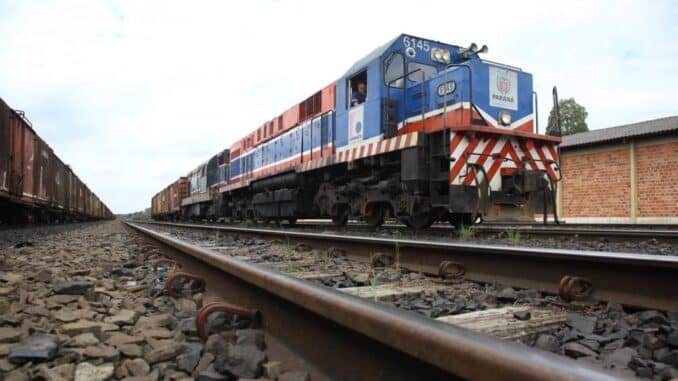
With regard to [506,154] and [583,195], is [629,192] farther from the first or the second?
[506,154]

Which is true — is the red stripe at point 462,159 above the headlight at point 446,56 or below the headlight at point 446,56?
below

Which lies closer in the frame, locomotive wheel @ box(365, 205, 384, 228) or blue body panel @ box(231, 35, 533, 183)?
blue body panel @ box(231, 35, 533, 183)

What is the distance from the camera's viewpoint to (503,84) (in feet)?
22.4

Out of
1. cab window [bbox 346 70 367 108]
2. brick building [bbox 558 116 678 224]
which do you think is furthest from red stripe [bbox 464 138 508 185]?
brick building [bbox 558 116 678 224]

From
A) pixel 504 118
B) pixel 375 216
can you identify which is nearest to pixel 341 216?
pixel 375 216

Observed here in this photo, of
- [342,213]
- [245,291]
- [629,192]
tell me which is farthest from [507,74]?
[629,192]

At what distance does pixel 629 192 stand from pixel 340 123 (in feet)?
32.4

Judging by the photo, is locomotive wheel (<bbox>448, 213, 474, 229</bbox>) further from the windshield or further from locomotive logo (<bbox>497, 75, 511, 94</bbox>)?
the windshield

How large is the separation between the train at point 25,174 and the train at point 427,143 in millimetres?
5912

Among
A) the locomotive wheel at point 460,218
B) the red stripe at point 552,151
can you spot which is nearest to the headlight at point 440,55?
the red stripe at point 552,151

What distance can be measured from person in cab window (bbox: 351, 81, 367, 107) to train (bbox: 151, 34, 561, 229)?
17 mm

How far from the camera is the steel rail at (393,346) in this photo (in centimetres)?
81

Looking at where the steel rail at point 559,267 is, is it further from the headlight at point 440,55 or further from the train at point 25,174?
the train at point 25,174

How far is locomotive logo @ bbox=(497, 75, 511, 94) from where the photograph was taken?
680 centimetres
